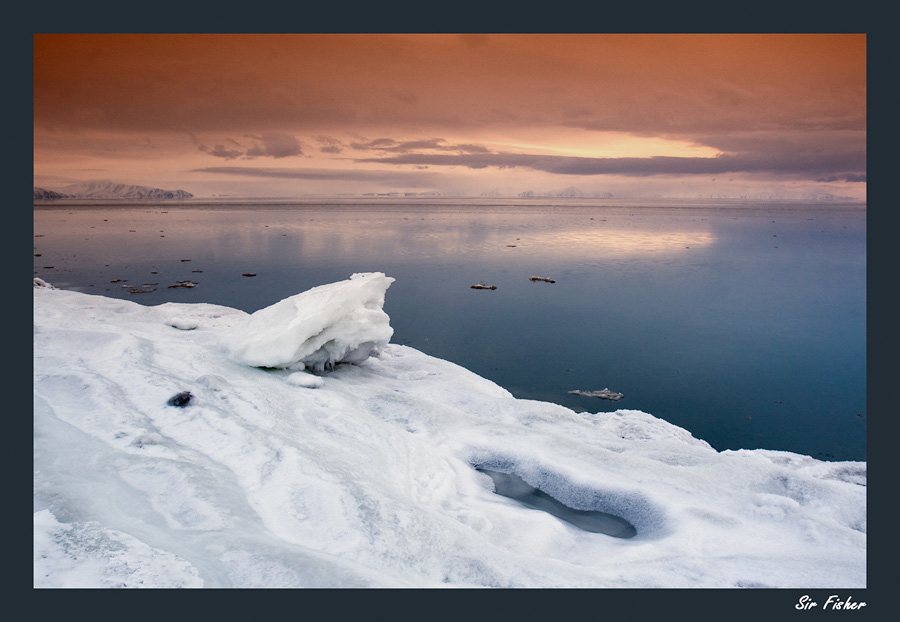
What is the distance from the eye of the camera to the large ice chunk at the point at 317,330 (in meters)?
7.00

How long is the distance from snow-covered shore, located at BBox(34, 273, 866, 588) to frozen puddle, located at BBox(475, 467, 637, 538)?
79mm

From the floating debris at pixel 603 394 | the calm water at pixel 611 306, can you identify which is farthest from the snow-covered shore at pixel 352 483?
the calm water at pixel 611 306

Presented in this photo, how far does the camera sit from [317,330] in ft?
23.3

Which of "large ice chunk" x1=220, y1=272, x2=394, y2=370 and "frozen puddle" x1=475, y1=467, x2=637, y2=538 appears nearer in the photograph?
"frozen puddle" x1=475, y1=467, x2=637, y2=538

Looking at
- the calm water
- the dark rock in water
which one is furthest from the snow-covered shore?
the calm water

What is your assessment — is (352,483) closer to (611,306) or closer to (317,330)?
(317,330)

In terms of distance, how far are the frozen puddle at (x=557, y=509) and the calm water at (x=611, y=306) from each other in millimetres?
3234

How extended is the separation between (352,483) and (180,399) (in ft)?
7.66

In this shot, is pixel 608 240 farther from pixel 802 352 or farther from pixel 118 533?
pixel 118 533

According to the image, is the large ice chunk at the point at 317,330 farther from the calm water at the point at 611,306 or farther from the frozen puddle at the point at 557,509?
the frozen puddle at the point at 557,509

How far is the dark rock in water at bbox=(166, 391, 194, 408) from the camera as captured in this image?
534 cm

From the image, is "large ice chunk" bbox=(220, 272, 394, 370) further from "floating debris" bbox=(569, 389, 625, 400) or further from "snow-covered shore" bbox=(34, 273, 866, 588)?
"floating debris" bbox=(569, 389, 625, 400)

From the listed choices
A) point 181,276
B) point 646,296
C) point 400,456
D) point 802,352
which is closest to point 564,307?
point 646,296

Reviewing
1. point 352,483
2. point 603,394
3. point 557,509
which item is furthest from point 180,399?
point 603,394
